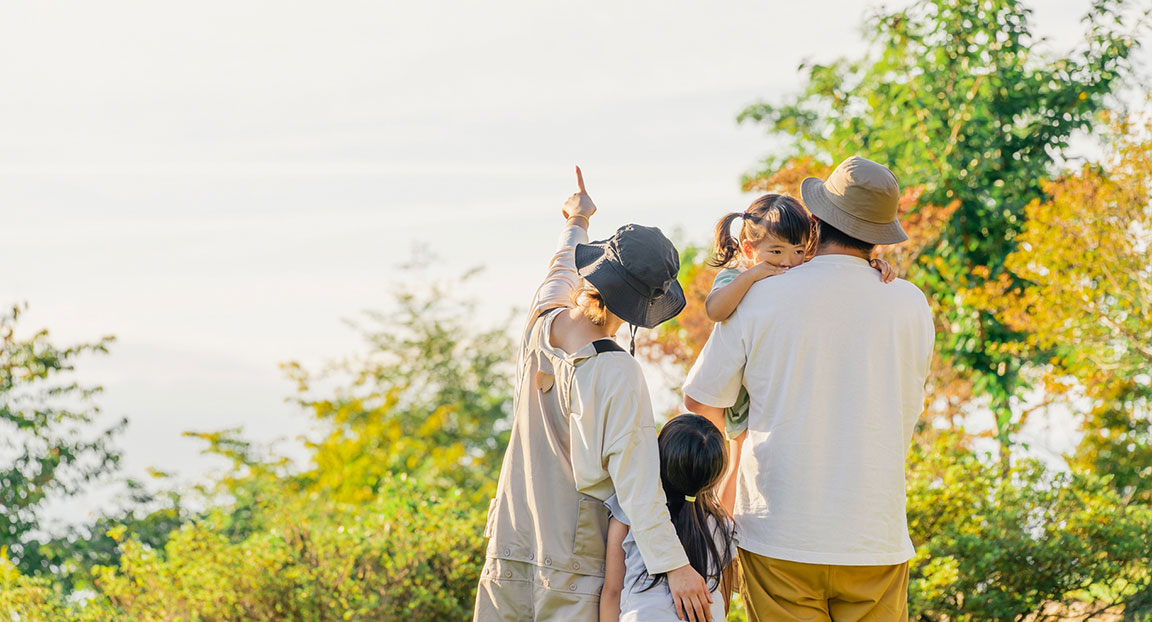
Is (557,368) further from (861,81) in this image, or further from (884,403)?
(861,81)

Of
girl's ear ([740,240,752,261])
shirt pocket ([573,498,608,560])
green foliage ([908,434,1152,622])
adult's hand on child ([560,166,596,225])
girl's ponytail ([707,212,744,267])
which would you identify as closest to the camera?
shirt pocket ([573,498,608,560])

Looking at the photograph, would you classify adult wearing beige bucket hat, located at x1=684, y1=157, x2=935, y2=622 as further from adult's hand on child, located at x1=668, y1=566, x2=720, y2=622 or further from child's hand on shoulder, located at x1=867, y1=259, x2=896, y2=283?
adult's hand on child, located at x1=668, y1=566, x2=720, y2=622

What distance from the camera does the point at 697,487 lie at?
2.48 metres

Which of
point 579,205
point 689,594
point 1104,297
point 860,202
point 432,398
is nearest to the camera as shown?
point 689,594

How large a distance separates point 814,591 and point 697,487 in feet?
1.22

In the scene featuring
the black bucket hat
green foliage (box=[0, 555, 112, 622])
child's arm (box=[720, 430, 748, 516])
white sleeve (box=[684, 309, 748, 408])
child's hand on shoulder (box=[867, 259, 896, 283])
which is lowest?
green foliage (box=[0, 555, 112, 622])

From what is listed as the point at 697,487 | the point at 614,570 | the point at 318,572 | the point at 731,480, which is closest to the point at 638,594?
the point at 614,570

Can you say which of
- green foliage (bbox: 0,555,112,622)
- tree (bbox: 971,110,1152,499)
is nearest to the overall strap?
green foliage (bbox: 0,555,112,622)

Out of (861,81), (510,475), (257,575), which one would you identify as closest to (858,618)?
(510,475)

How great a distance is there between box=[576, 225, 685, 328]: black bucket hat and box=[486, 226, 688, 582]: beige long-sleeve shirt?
109 mm

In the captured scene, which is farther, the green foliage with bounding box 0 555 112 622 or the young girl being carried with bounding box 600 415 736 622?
the green foliage with bounding box 0 555 112 622

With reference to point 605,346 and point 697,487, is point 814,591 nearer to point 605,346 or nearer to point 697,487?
point 697,487

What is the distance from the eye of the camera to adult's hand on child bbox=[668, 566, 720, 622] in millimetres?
2363

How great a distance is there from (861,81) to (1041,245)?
2.48 meters
